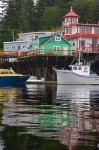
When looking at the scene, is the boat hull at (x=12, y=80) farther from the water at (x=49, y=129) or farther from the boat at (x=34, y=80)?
the water at (x=49, y=129)

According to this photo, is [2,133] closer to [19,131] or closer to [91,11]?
[19,131]

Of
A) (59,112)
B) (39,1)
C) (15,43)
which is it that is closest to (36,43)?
(15,43)

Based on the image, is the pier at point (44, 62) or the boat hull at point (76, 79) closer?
Answer: the boat hull at point (76, 79)

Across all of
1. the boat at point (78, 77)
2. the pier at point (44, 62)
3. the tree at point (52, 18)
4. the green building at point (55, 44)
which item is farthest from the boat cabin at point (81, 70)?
the tree at point (52, 18)

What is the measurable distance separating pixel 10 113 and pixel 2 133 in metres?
9.23

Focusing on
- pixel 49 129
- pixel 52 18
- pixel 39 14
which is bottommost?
pixel 49 129

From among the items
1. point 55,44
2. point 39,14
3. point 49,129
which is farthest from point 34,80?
point 49,129

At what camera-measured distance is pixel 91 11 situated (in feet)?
499

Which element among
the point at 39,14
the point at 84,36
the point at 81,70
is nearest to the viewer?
the point at 81,70

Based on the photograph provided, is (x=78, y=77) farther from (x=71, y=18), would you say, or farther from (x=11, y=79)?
(x=71, y=18)

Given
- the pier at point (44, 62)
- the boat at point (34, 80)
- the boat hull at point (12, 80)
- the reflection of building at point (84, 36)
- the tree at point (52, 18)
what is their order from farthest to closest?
the tree at point (52, 18), the reflection of building at point (84, 36), the pier at point (44, 62), the boat at point (34, 80), the boat hull at point (12, 80)

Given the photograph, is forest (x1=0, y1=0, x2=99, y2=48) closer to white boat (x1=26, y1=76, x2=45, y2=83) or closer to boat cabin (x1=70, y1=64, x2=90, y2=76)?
white boat (x1=26, y1=76, x2=45, y2=83)

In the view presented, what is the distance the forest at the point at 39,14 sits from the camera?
156 meters

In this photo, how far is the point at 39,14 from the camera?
7239 inches
